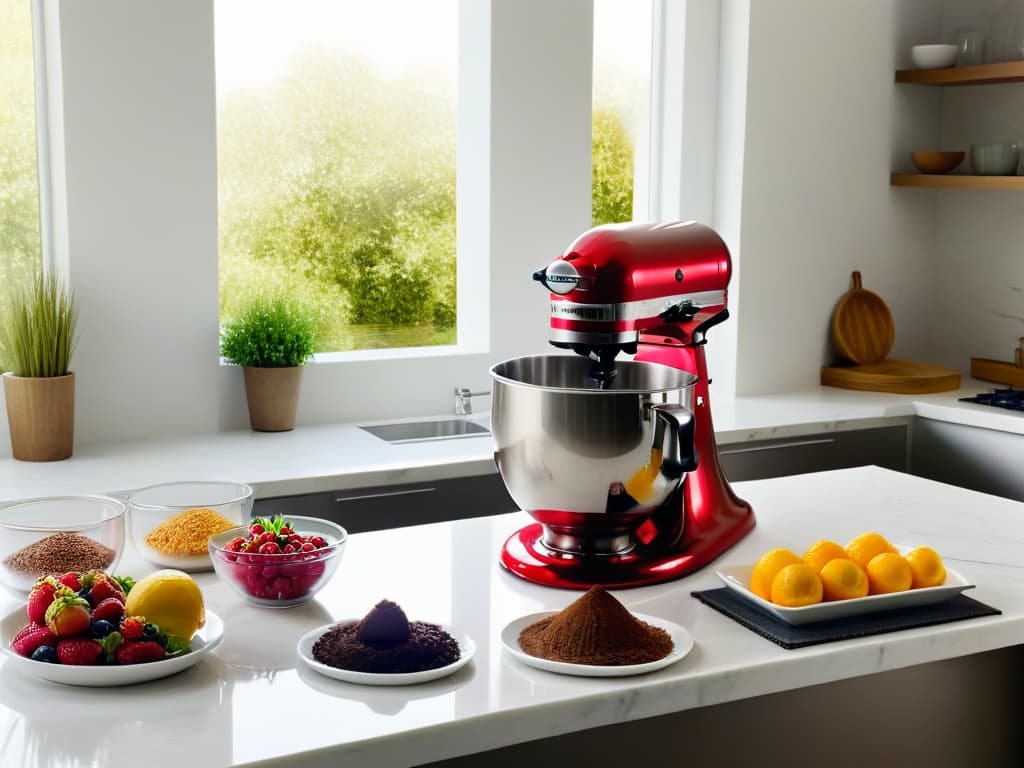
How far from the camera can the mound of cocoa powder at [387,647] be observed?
133cm

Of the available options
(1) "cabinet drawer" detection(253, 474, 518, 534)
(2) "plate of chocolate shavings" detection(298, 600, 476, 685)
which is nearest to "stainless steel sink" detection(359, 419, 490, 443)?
(1) "cabinet drawer" detection(253, 474, 518, 534)

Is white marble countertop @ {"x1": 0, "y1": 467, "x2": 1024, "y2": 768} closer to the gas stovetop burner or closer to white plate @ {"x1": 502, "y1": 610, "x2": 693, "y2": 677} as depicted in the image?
white plate @ {"x1": 502, "y1": 610, "x2": 693, "y2": 677}

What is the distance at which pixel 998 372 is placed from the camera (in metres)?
3.89

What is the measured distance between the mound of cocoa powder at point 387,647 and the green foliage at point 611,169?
2.86 m

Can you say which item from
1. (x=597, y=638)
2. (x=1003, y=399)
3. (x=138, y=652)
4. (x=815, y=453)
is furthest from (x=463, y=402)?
(x=138, y=652)

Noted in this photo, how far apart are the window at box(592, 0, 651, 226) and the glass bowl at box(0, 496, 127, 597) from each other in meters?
2.64

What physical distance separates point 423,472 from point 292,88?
5.71ft

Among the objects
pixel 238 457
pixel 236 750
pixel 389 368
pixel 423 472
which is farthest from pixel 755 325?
pixel 236 750

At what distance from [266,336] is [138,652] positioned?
1848mm

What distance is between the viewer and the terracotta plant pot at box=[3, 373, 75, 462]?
8.98 ft

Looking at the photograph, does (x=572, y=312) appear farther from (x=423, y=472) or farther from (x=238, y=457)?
(x=238, y=457)

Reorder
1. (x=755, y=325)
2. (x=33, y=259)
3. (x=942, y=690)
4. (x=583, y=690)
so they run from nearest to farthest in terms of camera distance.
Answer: (x=583, y=690) < (x=942, y=690) < (x=33, y=259) < (x=755, y=325)

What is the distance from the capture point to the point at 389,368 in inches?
134

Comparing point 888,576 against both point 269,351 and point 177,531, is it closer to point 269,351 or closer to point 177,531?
point 177,531
